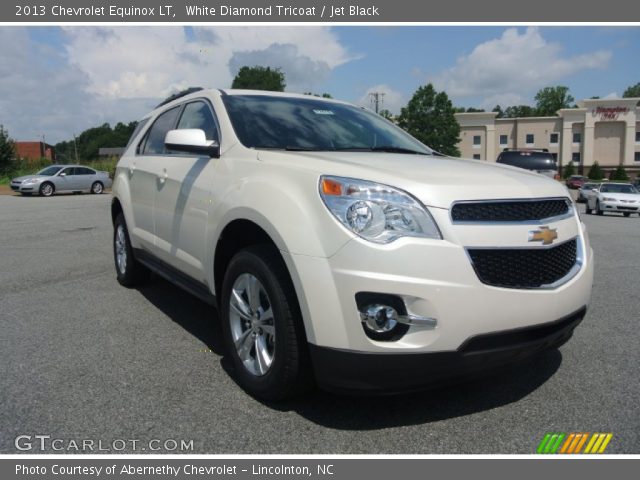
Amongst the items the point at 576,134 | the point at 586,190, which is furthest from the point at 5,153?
the point at 576,134

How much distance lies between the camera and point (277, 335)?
2.82 meters

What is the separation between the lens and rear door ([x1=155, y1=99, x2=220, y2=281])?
12.2 feet

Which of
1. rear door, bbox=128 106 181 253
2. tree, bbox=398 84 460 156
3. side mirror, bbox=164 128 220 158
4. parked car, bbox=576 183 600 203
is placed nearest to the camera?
side mirror, bbox=164 128 220 158

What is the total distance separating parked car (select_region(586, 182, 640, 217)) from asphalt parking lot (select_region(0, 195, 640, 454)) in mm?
17751

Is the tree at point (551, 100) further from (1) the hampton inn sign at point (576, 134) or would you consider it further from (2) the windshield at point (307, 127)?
(2) the windshield at point (307, 127)

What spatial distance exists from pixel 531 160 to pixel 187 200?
7.36m

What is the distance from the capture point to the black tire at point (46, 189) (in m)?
26.2

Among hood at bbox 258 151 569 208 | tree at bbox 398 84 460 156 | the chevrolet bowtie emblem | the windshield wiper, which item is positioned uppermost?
tree at bbox 398 84 460 156

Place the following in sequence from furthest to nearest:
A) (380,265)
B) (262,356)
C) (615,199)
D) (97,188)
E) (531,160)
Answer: (97,188) < (615,199) < (531,160) < (262,356) < (380,265)

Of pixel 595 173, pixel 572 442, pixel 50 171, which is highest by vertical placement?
pixel 50 171

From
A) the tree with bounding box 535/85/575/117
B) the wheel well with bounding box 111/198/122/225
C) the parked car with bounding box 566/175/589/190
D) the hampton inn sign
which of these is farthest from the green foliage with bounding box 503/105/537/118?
the wheel well with bounding box 111/198/122/225

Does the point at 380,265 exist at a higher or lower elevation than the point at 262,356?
higher

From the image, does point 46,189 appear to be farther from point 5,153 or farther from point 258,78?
point 258,78

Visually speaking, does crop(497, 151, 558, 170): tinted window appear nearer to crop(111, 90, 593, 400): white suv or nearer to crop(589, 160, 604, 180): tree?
crop(111, 90, 593, 400): white suv
